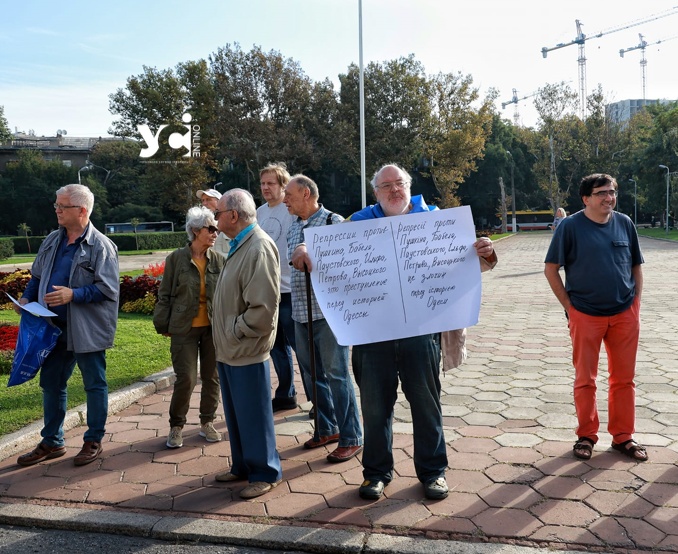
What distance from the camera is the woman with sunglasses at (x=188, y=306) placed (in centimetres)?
489

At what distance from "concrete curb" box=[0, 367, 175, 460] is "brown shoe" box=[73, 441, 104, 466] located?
57cm

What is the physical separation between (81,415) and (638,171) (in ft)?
205

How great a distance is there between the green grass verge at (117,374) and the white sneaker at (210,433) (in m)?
1.44

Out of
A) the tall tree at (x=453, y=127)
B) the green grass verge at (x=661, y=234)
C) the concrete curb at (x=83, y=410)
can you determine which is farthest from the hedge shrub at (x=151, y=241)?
the concrete curb at (x=83, y=410)

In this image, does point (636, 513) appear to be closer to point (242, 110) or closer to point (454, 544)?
point (454, 544)

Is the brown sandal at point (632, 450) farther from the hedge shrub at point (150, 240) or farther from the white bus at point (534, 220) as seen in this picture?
the white bus at point (534, 220)

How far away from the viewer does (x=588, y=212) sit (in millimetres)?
4449

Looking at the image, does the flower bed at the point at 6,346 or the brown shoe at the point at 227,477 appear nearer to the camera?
the brown shoe at the point at 227,477

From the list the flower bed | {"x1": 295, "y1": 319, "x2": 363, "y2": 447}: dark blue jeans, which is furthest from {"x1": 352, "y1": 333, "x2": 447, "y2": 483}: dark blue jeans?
the flower bed

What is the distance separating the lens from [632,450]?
172 inches

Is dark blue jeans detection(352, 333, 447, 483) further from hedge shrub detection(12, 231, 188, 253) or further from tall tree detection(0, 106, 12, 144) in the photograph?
tall tree detection(0, 106, 12, 144)

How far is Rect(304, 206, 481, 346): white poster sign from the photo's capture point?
387cm

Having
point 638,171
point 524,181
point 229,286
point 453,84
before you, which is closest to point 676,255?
point 453,84

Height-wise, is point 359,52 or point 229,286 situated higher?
point 359,52
